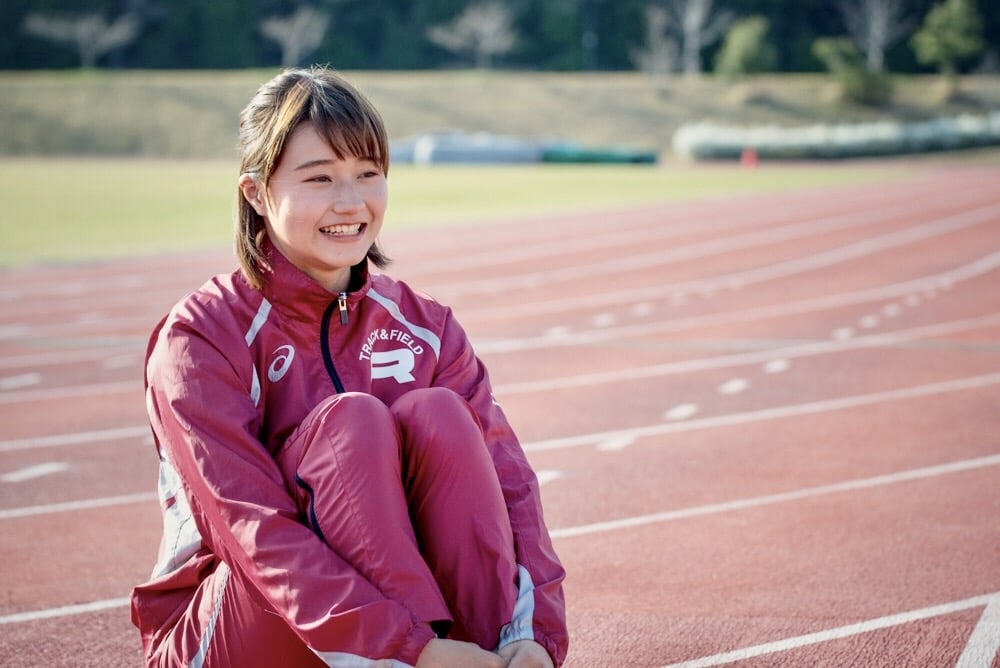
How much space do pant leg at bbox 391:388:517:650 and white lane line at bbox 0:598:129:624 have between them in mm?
1668

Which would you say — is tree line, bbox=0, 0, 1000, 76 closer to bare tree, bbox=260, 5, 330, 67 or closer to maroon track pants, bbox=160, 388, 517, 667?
bare tree, bbox=260, 5, 330, 67

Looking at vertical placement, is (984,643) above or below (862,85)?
above

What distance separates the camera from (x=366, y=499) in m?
2.38

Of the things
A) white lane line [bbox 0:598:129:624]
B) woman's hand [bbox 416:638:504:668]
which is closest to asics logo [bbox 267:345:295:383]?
woman's hand [bbox 416:638:504:668]

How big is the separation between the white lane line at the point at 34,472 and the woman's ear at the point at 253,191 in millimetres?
3127

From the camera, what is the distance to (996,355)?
27.1 ft

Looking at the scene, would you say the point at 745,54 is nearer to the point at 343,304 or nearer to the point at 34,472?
the point at 34,472

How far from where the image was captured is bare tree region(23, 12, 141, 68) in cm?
5678

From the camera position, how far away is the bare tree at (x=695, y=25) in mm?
61000

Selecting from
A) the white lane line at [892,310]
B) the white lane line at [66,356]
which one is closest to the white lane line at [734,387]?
the white lane line at [892,310]

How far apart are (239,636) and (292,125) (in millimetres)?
1096

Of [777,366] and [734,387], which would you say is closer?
[734,387]

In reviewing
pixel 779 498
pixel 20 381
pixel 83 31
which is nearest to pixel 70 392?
pixel 20 381

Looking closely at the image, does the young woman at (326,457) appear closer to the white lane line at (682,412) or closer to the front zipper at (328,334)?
the front zipper at (328,334)
